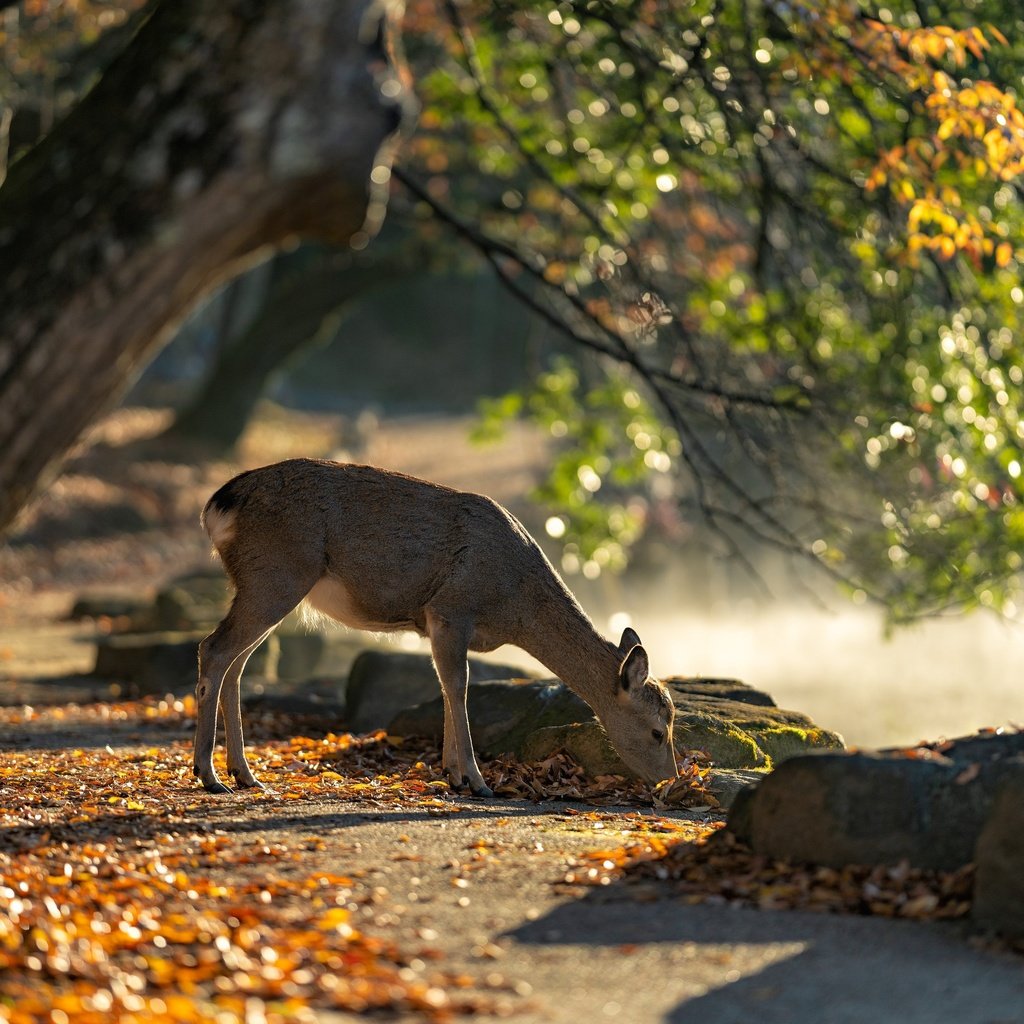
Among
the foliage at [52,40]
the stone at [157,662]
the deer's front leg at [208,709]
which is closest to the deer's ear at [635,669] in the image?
the deer's front leg at [208,709]

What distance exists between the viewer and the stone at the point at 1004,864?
18.4 ft

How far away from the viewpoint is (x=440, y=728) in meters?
9.98

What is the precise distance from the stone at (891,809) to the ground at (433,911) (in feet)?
0.37

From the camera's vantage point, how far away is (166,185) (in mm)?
Answer: 5043

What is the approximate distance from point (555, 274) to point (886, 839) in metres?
9.45

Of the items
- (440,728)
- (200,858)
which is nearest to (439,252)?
(440,728)

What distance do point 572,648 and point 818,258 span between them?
15.3ft

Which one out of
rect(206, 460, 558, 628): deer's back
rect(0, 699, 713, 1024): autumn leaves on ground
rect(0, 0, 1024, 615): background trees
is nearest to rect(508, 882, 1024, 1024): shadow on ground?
rect(0, 699, 713, 1024): autumn leaves on ground

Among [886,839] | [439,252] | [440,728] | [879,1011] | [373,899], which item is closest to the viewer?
[879,1011]

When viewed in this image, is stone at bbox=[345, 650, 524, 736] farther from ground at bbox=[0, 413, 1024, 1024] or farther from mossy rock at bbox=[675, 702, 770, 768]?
mossy rock at bbox=[675, 702, 770, 768]

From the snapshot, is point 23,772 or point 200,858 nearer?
point 200,858

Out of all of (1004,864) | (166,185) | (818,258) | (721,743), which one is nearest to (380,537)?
(721,743)

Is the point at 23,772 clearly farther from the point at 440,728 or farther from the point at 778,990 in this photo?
the point at 778,990

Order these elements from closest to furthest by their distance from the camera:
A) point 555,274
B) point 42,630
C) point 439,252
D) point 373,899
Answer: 1. point 373,899
2. point 555,274
3. point 42,630
4. point 439,252
